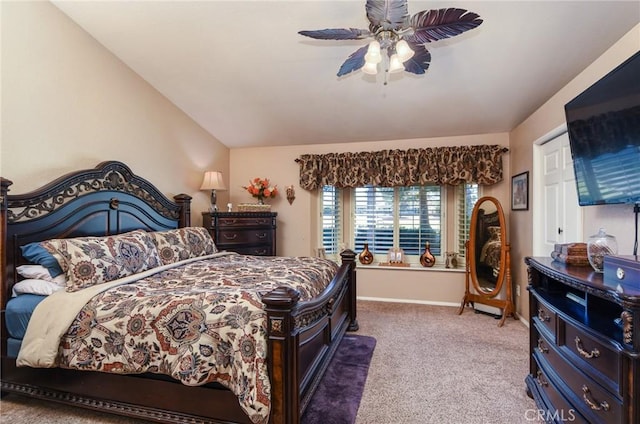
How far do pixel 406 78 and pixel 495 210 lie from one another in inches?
75.9

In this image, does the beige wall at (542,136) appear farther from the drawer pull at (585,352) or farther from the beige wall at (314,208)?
the drawer pull at (585,352)

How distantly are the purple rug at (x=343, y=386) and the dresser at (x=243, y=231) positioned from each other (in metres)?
1.77

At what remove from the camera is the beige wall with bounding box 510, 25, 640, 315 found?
1890 millimetres

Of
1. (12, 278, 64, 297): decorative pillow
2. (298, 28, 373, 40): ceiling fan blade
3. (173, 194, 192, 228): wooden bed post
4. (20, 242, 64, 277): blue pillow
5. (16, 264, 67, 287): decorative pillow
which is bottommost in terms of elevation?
(12, 278, 64, 297): decorative pillow

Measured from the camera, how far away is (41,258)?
208cm

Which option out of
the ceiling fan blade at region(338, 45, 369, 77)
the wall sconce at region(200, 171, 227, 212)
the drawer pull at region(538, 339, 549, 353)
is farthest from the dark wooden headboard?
the drawer pull at region(538, 339, 549, 353)

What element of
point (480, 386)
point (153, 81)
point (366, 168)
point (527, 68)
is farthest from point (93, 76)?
point (480, 386)

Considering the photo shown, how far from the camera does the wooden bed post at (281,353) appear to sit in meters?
1.47

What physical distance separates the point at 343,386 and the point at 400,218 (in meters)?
2.79

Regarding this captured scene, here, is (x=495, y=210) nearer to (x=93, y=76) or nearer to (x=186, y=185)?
(x=186, y=185)

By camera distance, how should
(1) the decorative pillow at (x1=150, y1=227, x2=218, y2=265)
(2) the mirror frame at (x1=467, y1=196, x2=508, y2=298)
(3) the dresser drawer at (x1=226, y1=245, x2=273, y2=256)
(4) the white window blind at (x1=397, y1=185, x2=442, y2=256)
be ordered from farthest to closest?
1. (4) the white window blind at (x1=397, y1=185, x2=442, y2=256)
2. (3) the dresser drawer at (x1=226, y1=245, x2=273, y2=256)
3. (2) the mirror frame at (x1=467, y1=196, x2=508, y2=298)
4. (1) the decorative pillow at (x1=150, y1=227, x2=218, y2=265)

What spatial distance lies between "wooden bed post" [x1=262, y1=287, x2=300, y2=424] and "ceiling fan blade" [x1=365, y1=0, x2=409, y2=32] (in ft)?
4.90

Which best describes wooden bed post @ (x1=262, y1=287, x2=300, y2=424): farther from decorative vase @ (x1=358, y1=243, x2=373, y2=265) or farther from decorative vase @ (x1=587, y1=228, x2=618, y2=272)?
decorative vase @ (x1=358, y1=243, x2=373, y2=265)

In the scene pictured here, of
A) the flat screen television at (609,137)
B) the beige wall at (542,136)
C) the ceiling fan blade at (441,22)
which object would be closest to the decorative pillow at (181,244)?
the ceiling fan blade at (441,22)
